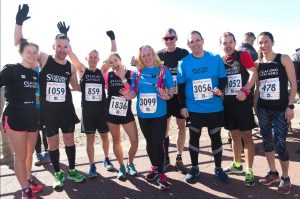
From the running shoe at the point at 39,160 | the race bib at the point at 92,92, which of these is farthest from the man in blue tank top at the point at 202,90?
the running shoe at the point at 39,160

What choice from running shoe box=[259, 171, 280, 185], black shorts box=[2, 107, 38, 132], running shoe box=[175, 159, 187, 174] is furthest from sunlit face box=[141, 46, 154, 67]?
running shoe box=[259, 171, 280, 185]

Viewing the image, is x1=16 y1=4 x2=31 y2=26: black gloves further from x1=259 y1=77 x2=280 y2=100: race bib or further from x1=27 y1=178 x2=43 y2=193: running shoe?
x1=259 y1=77 x2=280 y2=100: race bib

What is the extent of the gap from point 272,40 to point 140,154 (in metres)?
3.74

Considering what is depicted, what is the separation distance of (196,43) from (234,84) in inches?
33.9

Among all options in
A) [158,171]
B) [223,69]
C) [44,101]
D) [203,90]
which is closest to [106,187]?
[158,171]

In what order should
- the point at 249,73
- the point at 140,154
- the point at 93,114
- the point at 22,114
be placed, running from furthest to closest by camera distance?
1. the point at 140,154
2. the point at 93,114
3. the point at 249,73
4. the point at 22,114

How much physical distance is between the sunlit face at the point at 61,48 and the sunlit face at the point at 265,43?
2907 mm

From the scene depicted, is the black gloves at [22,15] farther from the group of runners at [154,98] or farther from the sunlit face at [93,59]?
the sunlit face at [93,59]

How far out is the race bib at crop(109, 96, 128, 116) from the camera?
5.00 metres

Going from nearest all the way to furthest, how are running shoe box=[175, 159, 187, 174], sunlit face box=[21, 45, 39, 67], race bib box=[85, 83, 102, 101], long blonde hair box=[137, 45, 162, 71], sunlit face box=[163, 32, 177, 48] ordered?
sunlit face box=[21, 45, 39, 67]
long blonde hair box=[137, 45, 162, 71]
race bib box=[85, 83, 102, 101]
sunlit face box=[163, 32, 177, 48]
running shoe box=[175, 159, 187, 174]

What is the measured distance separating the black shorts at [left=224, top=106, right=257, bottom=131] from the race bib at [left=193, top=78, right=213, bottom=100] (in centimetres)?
45

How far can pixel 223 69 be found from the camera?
15.2ft

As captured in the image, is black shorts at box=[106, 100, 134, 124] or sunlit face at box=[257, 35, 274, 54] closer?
sunlit face at box=[257, 35, 274, 54]

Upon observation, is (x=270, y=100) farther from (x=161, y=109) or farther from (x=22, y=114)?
(x=22, y=114)
